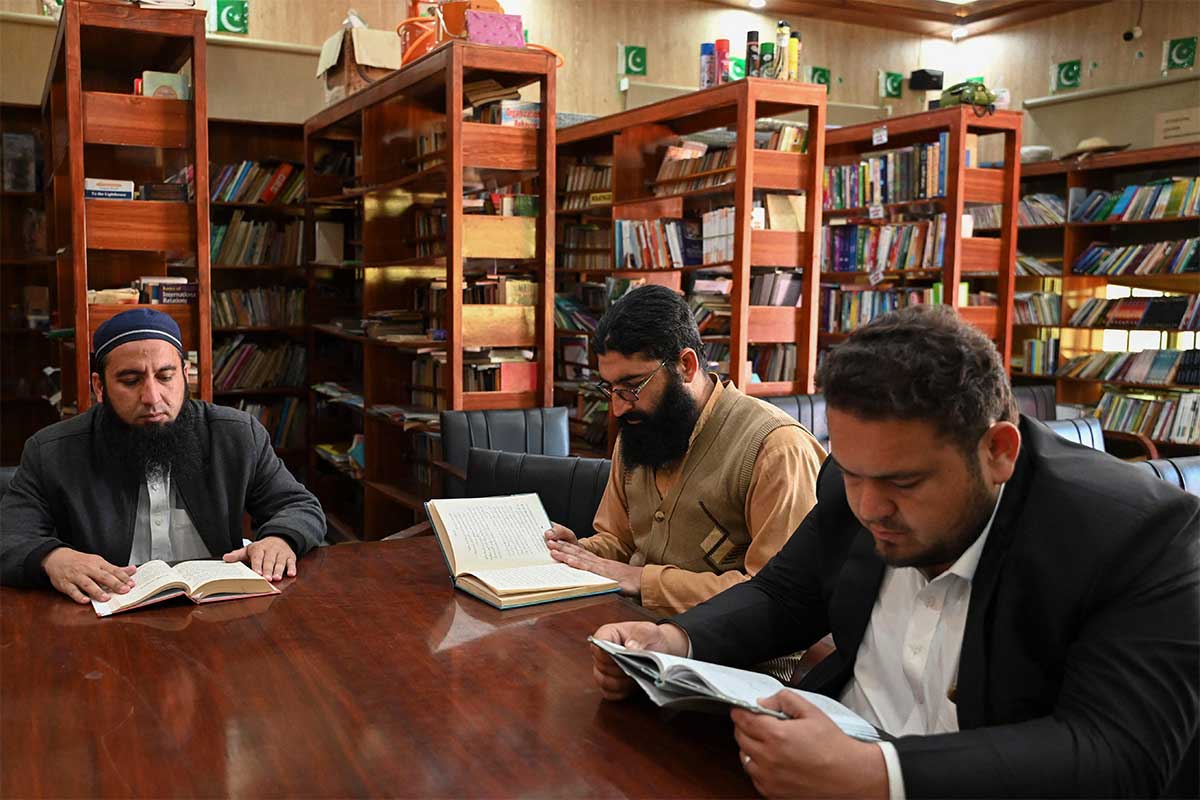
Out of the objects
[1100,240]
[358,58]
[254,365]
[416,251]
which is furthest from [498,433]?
[1100,240]

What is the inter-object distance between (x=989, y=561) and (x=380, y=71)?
5.02m

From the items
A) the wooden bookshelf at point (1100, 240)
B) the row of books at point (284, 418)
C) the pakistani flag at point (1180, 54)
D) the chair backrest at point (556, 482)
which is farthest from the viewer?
the pakistani flag at point (1180, 54)

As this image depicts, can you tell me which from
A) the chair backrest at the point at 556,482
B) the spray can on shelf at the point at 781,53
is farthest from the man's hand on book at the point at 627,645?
the spray can on shelf at the point at 781,53

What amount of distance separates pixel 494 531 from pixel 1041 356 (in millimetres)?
6892

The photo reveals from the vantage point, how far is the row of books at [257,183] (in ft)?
22.3

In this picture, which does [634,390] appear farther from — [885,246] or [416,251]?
[885,246]

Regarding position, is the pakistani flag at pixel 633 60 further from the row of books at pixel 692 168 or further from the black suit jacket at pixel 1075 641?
the black suit jacket at pixel 1075 641

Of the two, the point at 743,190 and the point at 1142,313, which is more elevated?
the point at 743,190

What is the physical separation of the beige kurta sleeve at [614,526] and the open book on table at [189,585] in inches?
31.4

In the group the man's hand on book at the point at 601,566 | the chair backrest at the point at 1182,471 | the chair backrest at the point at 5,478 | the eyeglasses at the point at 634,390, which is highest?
the eyeglasses at the point at 634,390

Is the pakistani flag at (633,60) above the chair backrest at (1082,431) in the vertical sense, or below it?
above

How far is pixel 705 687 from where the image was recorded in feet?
4.45

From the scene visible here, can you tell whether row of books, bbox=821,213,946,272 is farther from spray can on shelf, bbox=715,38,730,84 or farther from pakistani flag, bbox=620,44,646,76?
pakistani flag, bbox=620,44,646,76

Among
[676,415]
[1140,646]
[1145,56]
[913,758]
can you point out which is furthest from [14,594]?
[1145,56]
